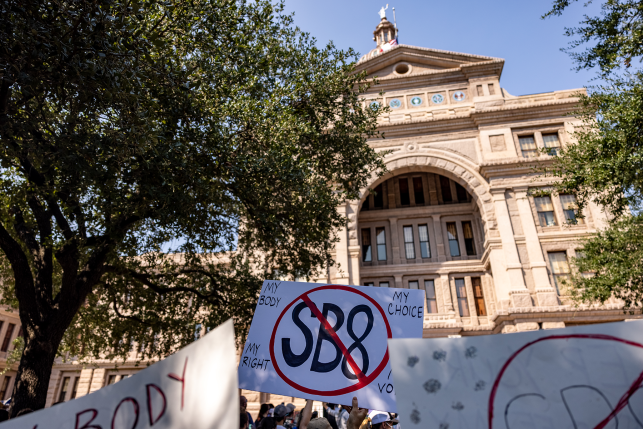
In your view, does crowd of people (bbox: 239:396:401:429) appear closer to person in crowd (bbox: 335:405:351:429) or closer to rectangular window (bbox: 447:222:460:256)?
person in crowd (bbox: 335:405:351:429)

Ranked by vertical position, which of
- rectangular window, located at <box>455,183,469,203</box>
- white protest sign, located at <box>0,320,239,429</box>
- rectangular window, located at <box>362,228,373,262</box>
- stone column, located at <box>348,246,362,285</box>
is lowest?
white protest sign, located at <box>0,320,239,429</box>

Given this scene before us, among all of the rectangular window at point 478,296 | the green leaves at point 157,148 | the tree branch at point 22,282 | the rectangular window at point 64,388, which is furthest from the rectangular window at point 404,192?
the rectangular window at point 64,388

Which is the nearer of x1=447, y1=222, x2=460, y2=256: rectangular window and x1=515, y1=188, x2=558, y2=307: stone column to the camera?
x1=515, y1=188, x2=558, y2=307: stone column

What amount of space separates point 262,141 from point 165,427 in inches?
329

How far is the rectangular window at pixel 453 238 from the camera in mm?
27031

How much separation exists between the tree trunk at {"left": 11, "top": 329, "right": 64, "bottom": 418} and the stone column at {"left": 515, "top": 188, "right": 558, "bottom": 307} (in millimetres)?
20384

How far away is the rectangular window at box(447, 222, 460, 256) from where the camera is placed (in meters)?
27.0

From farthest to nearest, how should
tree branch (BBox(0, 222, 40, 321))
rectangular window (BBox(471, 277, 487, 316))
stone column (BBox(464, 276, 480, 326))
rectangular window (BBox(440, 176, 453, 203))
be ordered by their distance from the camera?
1. rectangular window (BBox(440, 176, 453, 203))
2. rectangular window (BBox(471, 277, 487, 316))
3. stone column (BBox(464, 276, 480, 326))
4. tree branch (BBox(0, 222, 40, 321))

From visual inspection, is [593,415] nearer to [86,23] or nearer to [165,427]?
[165,427]

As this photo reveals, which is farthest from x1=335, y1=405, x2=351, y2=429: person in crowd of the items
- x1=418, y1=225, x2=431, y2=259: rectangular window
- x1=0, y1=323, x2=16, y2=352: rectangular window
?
x1=0, y1=323, x2=16, y2=352: rectangular window

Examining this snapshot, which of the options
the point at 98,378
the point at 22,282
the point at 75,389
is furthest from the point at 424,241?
the point at 75,389

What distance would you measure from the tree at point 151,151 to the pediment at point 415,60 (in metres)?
18.3

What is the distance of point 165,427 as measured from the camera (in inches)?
93.1

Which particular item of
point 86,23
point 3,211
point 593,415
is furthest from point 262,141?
point 593,415
